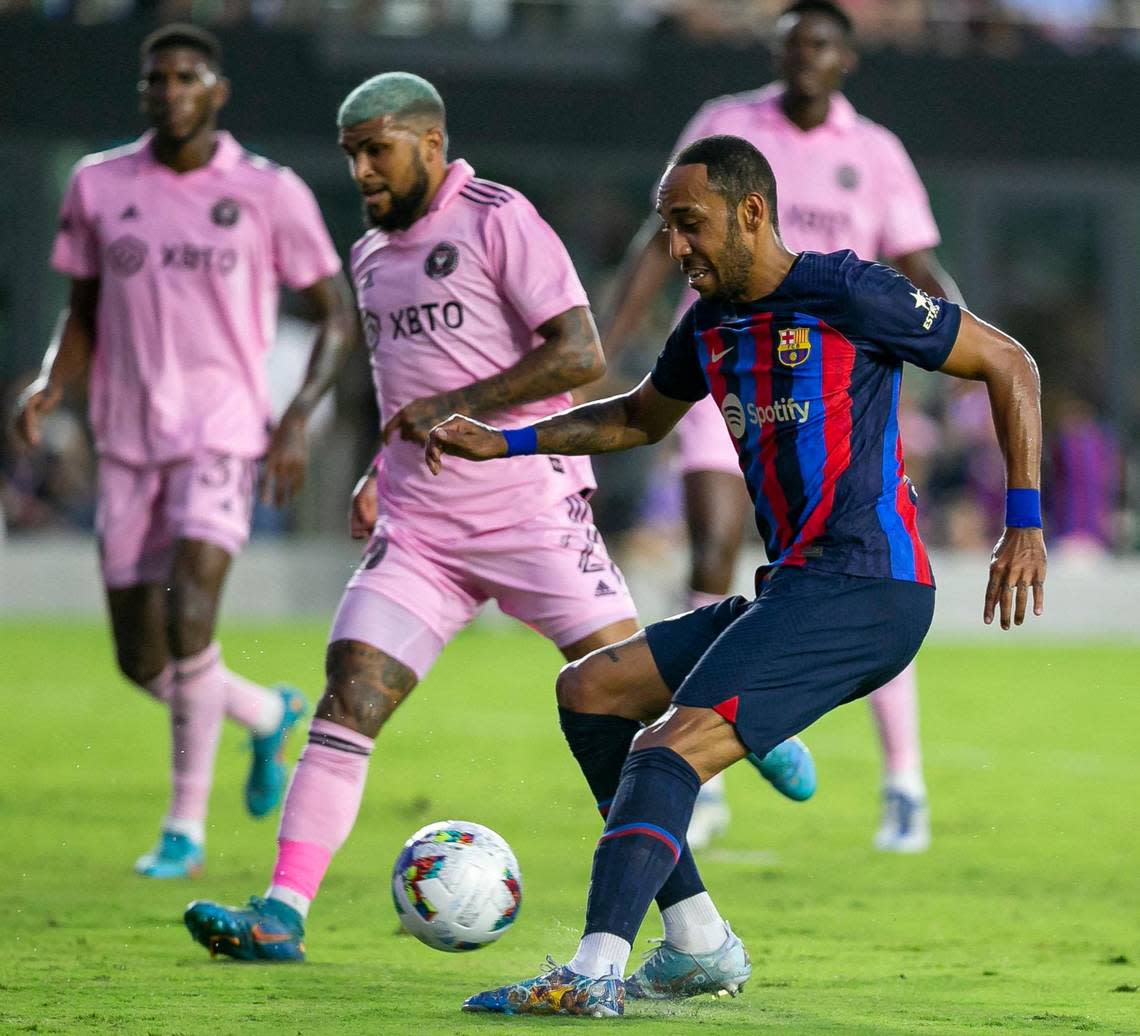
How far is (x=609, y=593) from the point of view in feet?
21.1

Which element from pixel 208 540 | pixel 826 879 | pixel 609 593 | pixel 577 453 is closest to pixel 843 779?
pixel 826 879

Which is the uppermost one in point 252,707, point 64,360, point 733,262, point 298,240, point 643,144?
point 643,144

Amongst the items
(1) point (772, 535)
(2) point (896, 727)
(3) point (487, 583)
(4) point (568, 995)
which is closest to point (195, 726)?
(3) point (487, 583)

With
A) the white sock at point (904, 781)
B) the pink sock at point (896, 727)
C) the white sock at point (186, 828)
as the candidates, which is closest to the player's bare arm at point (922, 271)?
the pink sock at point (896, 727)

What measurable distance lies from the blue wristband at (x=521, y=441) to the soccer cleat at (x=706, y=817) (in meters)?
3.29

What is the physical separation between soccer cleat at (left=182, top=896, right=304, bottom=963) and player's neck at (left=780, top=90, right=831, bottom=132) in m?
4.11

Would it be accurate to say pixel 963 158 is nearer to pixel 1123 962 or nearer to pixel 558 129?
pixel 558 129

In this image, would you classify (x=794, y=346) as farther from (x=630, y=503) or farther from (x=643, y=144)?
(x=643, y=144)

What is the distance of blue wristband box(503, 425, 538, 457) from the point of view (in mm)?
5609

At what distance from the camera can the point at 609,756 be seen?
225 inches

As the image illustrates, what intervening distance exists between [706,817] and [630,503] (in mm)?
12238

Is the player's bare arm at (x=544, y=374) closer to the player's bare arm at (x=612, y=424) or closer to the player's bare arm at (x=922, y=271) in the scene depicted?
the player's bare arm at (x=612, y=424)

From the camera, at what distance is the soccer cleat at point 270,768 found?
8898mm

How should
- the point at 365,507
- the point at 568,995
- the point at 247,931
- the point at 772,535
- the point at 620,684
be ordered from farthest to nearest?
1. the point at 365,507
2. the point at 247,931
3. the point at 620,684
4. the point at 772,535
5. the point at 568,995
